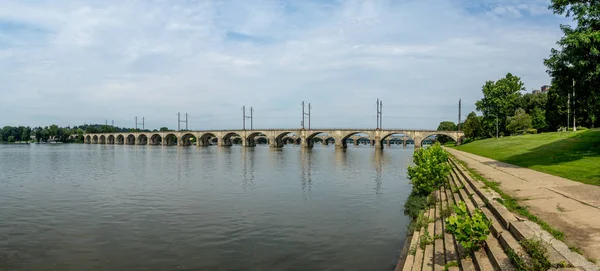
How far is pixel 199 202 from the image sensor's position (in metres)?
23.2

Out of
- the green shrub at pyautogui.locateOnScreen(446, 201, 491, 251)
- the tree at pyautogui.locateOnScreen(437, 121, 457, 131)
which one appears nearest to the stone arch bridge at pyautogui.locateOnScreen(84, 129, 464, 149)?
the tree at pyautogui.locateOnScreen(437, 121, 457, 131)

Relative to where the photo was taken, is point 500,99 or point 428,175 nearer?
point 428,175

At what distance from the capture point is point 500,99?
259 ft

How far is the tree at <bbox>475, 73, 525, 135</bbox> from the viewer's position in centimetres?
7900

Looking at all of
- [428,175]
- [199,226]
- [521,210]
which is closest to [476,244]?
[521,210]

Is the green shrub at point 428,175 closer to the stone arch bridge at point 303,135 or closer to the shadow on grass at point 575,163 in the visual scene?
the shadow on grass at point 575,163

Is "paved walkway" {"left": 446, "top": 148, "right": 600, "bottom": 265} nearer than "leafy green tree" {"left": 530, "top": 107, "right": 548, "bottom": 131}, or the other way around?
"paved walkway" {"left": 446, "top": 148, "right": 600, "bottom": 265}

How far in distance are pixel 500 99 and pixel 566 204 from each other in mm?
74308

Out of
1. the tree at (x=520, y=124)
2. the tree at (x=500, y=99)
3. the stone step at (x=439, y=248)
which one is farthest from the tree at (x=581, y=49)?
the tree at (x=500, y=99)

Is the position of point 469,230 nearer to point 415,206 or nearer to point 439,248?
point 439,248

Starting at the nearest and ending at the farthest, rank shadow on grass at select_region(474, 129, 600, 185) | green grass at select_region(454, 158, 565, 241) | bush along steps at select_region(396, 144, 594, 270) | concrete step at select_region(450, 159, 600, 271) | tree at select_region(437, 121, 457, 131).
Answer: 1. concrete step at select_region(450, 159, 600, 271)
2. bush along steps at select_region(396, 144, 594, 270)
3. green grass at select_region(454, 158, 565, 241)
4. shadow on grass at select_region(474, 129, 600, 185)
5. tree at select_region(437, 121, 457, 131)

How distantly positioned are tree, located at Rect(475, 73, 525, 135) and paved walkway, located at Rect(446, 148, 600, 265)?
65610 millimetres

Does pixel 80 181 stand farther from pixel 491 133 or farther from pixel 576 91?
pixel 491 133

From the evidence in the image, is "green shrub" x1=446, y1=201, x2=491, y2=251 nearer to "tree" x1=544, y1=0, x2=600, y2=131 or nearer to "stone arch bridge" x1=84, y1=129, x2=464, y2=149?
"tree" x1=544, y1=0, x2=600, y2=131
